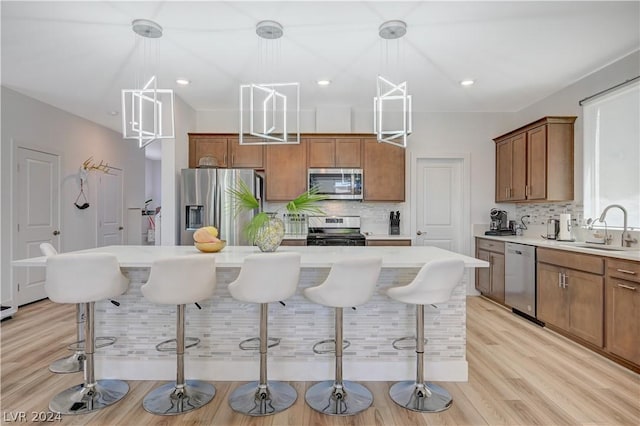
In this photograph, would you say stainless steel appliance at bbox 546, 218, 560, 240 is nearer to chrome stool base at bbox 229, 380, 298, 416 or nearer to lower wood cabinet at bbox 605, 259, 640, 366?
lower wood cabinet at bbox 605, 259, 640, 366

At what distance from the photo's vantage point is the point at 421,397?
224 cm

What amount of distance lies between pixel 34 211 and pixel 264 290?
4317 mm

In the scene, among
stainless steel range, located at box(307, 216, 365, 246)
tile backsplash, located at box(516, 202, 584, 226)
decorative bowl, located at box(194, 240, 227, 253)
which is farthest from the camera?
stainless steel range, located at box(307, 216, 365, 246)

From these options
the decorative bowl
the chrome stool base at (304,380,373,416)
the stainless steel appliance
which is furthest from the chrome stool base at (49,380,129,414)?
the stainless steel appliance

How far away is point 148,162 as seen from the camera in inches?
376

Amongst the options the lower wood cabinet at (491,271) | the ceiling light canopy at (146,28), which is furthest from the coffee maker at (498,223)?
the ceiling light canopy at (146,28)

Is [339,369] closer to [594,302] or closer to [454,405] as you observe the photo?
[454,405]

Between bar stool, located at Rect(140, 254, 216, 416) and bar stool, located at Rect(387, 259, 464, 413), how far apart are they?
3.72ft

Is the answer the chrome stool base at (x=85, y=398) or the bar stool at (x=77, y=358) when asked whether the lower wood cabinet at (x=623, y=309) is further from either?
the bar stool at (x=77, y=358)

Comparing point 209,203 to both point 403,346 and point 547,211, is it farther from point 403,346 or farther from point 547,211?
point 547,211

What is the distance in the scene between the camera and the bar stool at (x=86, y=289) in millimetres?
1983

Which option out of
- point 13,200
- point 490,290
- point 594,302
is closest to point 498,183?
point 490,290

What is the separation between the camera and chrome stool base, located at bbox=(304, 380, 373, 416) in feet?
6.94

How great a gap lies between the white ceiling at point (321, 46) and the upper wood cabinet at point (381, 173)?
742 millimetres
